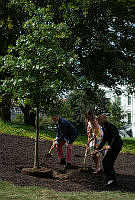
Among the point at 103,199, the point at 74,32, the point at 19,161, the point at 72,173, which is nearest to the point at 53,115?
the point at 72,173

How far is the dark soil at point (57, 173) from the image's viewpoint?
6809 mm

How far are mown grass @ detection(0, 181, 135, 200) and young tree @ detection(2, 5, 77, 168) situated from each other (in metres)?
1.98

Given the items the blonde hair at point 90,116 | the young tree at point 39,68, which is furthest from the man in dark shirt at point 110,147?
the young tree at point 39,68

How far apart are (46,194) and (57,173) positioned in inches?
85.2

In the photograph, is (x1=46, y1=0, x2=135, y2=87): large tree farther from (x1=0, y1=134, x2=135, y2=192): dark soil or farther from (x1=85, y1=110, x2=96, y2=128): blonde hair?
(x1=85, y1=110, x2=96, y2=128): blonde hair

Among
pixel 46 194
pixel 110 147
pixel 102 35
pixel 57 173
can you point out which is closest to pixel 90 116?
pixel 110 147

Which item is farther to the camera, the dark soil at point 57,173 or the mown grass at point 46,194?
the dark soil at point 57,173

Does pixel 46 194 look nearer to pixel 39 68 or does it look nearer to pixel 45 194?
pixel 45 194

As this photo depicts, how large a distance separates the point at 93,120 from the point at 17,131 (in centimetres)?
923

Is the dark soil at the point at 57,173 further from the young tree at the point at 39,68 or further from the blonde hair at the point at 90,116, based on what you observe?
the blonde hair at the point at 90,116

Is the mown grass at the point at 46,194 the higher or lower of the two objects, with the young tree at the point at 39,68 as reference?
lower

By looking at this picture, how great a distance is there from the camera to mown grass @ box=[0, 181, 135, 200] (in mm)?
5575

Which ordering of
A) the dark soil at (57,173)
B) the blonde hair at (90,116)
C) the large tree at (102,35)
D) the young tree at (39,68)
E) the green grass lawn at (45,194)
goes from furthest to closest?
the large tree at (102,35)
the blonde hair at (90,116)
the young tree at (39,68)
the dark soil at (57,173)
the green grass lawn at (45,194)

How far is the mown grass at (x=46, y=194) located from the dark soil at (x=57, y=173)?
36 cm
